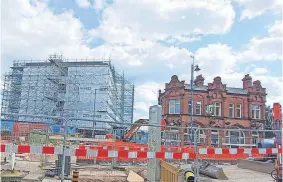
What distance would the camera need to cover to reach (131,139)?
21.5 metres

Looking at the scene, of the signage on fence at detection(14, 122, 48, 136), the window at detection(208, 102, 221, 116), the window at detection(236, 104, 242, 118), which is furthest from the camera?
the window at detection(236, 104, 242, 118)

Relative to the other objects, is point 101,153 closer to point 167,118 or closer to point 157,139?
point 157,139

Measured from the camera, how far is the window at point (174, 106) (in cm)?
3943

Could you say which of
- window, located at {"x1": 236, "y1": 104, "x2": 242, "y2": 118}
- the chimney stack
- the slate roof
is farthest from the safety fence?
the chimney stack

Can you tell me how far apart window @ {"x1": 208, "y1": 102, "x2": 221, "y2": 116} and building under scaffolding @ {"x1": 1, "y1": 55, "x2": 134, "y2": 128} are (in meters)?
20.6

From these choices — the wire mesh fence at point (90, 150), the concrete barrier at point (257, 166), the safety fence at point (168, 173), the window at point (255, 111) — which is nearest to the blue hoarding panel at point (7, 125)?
the wire mesh fence at point (90, 150)

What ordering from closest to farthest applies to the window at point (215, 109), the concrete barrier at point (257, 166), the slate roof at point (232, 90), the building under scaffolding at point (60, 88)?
the concrete barrier at point (257, 166) < the window at point (215, 109) < the slate roof at point (232, 90) < the building under scaffolding at point (60, 88)

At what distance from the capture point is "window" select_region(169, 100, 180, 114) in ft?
129

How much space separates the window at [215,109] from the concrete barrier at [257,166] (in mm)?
22163

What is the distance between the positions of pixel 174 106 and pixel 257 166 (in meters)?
24.0

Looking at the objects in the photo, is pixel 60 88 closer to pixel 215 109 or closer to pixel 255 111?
pixel 215 109

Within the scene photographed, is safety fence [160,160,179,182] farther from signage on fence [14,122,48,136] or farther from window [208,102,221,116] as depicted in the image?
window [208,102,221,116]

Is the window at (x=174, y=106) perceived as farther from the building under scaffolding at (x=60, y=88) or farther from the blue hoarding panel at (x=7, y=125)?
the blue hoarding panel at (x=7, y=125)

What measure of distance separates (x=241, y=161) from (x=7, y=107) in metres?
49.4
